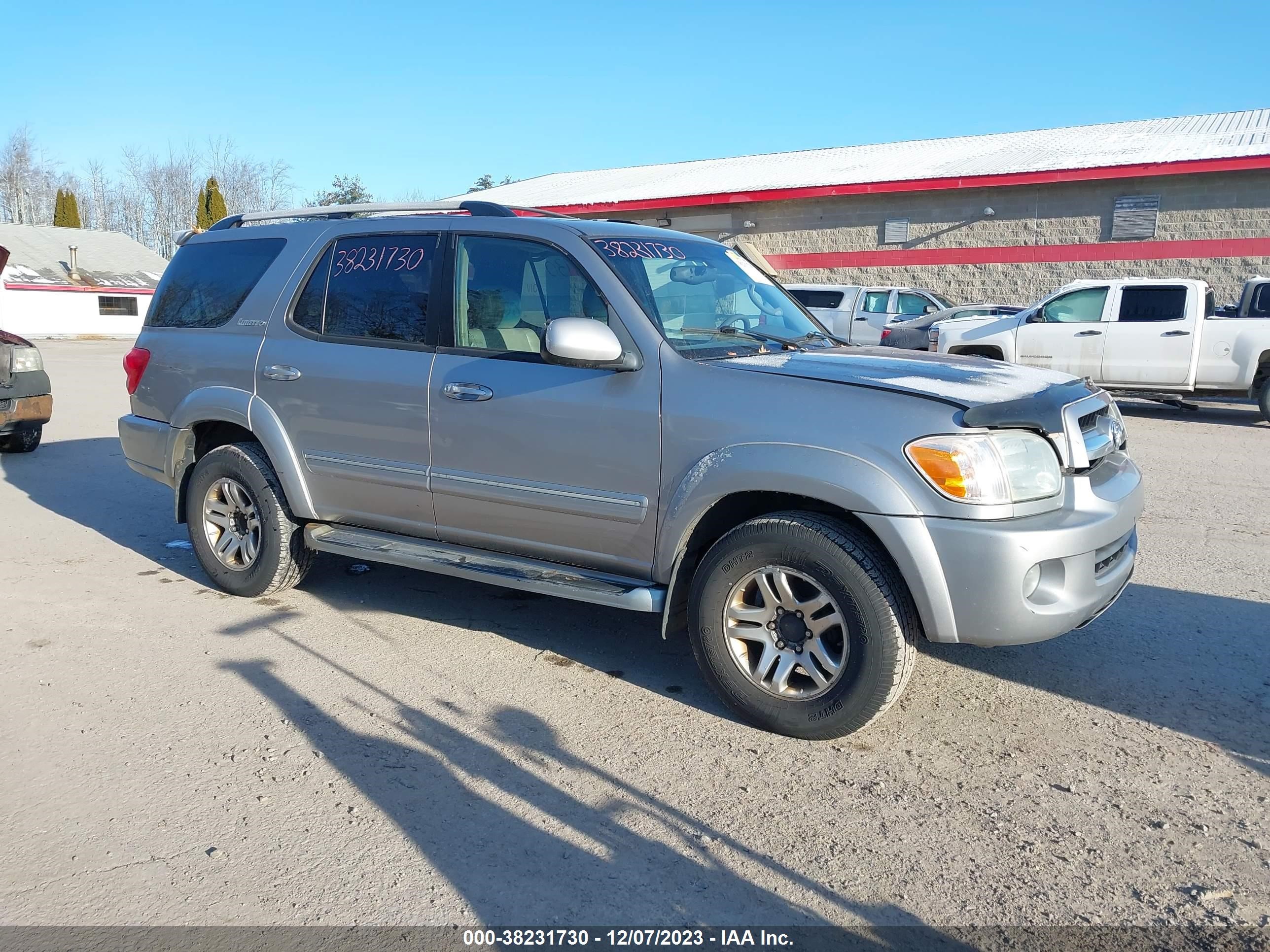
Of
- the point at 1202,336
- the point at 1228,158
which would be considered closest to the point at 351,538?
the point at 1202,336

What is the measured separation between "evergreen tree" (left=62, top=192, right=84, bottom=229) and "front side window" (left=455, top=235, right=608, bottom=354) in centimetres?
6604

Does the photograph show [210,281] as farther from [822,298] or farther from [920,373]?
[822,298]

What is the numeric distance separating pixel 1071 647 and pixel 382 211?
4.03 m

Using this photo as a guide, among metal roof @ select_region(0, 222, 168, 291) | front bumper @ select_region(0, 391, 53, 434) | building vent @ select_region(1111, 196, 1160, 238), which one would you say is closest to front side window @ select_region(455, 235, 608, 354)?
front bumper @ select_region(0, 391, 53, 434)

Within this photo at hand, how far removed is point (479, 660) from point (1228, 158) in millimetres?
19518

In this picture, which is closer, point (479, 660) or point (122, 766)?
point (122, 766)

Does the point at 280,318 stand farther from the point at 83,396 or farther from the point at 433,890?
the point at 83,396

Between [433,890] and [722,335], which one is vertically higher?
[722,335]

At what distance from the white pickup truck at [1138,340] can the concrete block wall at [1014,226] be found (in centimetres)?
694

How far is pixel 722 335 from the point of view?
440cm

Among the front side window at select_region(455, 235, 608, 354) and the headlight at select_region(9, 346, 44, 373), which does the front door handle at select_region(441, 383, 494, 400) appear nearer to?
the front side window at select_region(455, 235, 608, 354)

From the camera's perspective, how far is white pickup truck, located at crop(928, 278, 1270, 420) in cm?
1287

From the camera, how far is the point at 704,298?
459 centimetres

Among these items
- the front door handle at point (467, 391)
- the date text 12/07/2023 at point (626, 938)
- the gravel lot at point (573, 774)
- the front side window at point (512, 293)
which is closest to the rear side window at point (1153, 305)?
the gravel lot at point (573, 774)
